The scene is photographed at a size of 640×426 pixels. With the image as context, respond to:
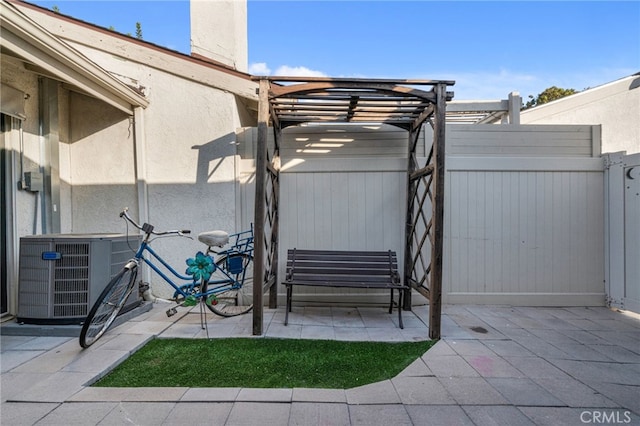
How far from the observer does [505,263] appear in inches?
171

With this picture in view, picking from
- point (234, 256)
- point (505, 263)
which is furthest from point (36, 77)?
point (505, 263)

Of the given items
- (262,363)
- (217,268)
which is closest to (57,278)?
(217,268)

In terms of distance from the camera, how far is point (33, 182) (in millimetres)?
3521

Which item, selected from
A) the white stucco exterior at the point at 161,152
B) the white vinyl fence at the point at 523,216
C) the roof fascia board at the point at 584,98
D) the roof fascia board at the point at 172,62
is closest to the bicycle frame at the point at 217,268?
the white stucco exterior at the point at 161,152

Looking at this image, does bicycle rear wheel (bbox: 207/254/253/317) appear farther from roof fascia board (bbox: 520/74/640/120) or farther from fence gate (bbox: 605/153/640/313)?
roof fascia board (bbox: 520/74/640/120)

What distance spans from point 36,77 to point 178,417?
13.3 feet

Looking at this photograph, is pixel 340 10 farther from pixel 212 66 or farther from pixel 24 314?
pixel 24 314

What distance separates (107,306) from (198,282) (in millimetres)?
855

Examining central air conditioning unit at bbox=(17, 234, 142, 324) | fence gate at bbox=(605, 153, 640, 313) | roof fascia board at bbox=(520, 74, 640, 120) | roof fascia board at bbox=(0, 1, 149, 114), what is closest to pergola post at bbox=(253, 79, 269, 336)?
central air conditioning unit at bbox=(17, 234, 142, 324)

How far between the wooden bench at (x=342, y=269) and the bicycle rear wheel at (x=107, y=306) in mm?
1634

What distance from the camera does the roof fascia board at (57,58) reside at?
2.46 m

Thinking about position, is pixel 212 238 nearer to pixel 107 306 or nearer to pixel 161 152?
pixel 107 306

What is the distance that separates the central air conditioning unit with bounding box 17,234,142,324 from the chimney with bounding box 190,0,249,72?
3091 millimetres

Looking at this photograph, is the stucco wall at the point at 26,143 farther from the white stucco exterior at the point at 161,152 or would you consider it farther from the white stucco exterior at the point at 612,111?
the white stucco exterior at the point at 612,111
